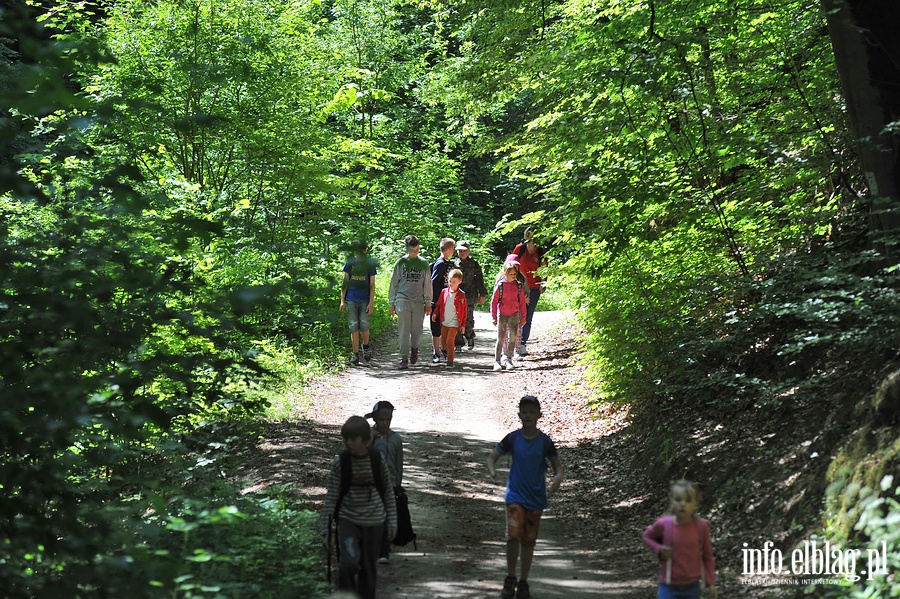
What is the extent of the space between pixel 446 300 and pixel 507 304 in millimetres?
1167

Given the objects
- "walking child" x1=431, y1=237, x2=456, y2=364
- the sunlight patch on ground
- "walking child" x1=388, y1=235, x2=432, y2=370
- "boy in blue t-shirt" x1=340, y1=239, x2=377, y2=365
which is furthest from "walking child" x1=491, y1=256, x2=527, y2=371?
the sunlight patch on ground

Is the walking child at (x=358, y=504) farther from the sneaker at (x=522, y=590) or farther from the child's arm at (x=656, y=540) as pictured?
the child's arm at (x=656, y=540)

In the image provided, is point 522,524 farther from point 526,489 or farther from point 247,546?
point 247,546

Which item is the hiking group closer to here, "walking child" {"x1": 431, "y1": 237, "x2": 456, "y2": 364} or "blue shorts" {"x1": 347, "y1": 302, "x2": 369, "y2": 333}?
"blue shorts" {"x1": 347, "y1": 302, "x2": 369, "y2": 333}

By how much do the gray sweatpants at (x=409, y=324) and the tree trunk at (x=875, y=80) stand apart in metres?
9.55

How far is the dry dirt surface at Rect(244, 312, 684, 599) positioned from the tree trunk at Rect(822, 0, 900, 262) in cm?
382

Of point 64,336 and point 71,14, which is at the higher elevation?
point 71,14

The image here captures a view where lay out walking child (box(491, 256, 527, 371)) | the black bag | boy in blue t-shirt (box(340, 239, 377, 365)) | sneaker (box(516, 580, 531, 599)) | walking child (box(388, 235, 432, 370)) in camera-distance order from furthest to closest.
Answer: walking child (box(491, 256, 527, 371))
walking child (box(388, 235, 432, 370))
boy in blue t-shirt (box(340, 239, 377, 365))
the black bag
sneaker (box(516, 580, 531, 599))

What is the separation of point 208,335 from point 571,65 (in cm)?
763

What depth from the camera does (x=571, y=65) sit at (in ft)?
37.7

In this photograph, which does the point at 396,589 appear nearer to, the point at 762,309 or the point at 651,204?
the point at 762,309

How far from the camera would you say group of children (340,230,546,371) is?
16.4 meters

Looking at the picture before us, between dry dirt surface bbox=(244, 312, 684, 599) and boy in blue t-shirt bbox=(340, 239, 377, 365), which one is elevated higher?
boy in blue t-shirt bbox=(340, 239, 377, 365)

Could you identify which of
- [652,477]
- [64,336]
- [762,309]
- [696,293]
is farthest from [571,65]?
[64,336]
